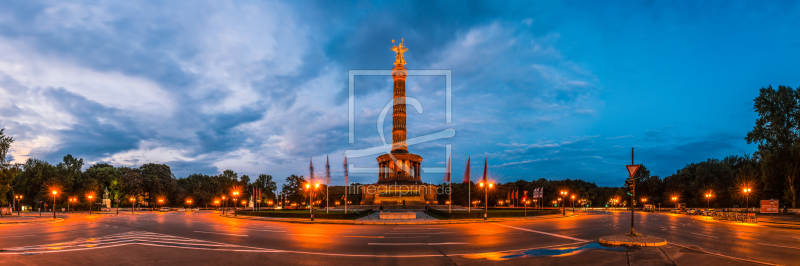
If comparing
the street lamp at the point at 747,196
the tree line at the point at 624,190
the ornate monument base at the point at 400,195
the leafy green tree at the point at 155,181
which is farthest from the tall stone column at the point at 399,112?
the leafy green tree at the point at 155,181

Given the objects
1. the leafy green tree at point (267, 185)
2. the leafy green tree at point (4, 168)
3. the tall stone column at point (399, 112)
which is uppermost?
the tall stone column at point (399, 112)

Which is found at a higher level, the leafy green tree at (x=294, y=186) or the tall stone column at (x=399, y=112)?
the tall stone column at (x=399, y=112)

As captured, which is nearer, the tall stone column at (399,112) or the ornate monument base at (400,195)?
the ornate monument base at (400,195)

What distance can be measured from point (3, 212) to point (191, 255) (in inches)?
2738

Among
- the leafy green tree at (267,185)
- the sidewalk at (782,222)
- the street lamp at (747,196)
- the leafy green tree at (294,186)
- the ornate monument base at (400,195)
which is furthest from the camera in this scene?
the leafy green tree at (267,185)

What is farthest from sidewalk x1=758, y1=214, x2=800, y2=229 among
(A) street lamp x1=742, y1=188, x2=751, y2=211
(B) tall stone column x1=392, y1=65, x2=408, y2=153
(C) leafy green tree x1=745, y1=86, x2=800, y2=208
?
(B) tall stone column x1=392, y1=65, x2=408, y2=153

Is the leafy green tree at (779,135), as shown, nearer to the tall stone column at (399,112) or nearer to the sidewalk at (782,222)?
the sidewalk at (782,222)

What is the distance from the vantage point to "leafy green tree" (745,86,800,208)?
48906 mm

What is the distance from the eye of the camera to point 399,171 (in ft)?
269

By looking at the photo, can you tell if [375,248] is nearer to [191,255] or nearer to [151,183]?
A: [191,255]

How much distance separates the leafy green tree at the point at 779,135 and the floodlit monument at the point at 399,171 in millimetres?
50723

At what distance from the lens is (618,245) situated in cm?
1712

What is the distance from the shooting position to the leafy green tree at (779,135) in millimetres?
48906

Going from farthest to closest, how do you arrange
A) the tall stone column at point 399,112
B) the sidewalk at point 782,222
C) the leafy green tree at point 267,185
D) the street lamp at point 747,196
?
the leafy green tree at point 267,185
the tall stone column at point 399,112
the street lamp at point 747,196
the sidewalk at point 782,222
